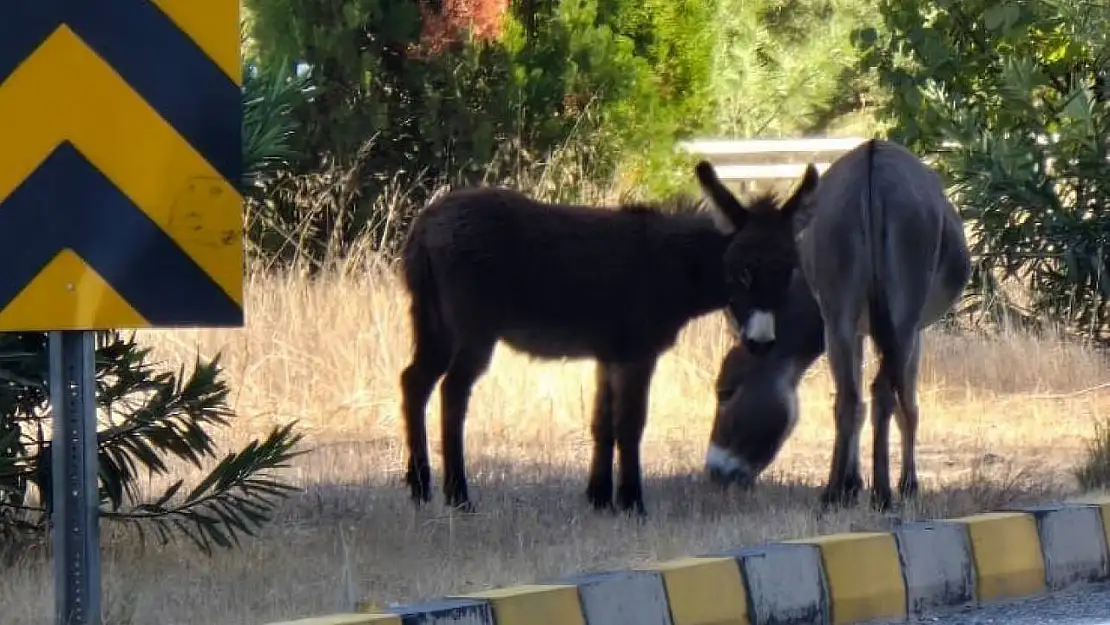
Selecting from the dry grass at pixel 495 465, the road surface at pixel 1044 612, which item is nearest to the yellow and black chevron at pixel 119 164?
the dry grass at pixel 495 465

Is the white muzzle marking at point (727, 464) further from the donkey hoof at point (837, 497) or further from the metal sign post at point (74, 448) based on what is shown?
the metal sign post at point (74, 448)

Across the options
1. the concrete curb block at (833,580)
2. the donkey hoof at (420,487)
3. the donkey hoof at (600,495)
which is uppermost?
the donkey hoof at (420,487)

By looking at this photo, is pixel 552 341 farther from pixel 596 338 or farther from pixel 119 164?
pixel 119 164

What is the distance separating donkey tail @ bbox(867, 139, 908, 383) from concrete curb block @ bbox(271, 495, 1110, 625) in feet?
3.82

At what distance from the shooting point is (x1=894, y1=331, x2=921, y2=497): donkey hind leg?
8367mm

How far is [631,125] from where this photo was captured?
688 inches

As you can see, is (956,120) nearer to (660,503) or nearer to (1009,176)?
(1009,176)

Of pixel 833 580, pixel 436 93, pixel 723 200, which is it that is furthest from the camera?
pixel 436 93

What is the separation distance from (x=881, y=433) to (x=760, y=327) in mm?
1055

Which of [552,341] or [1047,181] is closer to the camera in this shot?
[552,341]

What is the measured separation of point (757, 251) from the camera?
25.1 feet

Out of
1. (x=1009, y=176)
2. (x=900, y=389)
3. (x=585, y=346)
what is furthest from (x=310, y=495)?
(x=1009, y=176)

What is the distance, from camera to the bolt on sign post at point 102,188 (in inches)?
181

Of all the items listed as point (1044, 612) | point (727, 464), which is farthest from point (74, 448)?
point (727, 464)
